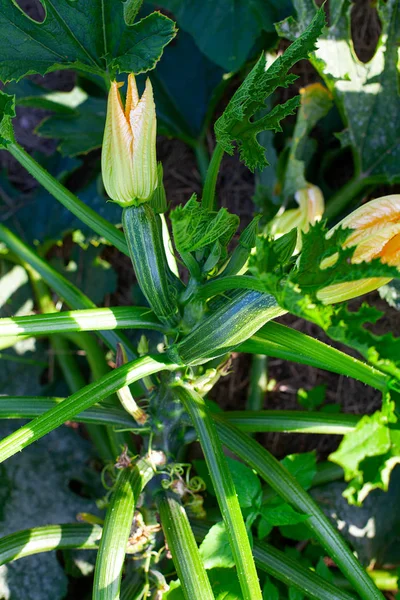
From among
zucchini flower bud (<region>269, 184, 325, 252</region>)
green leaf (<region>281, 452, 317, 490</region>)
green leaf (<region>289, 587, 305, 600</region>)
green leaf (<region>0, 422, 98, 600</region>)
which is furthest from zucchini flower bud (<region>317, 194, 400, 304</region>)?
green leaf (<region>0, 422, 98, 600</region>)

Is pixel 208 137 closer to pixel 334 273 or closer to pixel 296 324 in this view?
pixel 296 324

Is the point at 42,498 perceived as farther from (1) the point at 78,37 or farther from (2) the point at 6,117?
(1) the point at 78,37

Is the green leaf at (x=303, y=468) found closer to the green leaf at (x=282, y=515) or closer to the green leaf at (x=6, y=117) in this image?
the green leaf at (x=282, y=515)

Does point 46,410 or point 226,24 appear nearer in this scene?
point 46,410

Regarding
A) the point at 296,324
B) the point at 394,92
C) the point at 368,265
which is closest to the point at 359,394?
the point at 296,324

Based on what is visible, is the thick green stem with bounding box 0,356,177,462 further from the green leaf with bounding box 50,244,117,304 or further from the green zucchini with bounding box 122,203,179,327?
the green leaf with bounding box 50,244,117,304

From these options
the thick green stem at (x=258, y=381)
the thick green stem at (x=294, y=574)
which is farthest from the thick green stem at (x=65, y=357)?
the thick green stem at (x=294, y=574)

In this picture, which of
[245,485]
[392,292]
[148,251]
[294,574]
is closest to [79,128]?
[148,251]

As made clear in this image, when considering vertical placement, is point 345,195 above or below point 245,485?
above
